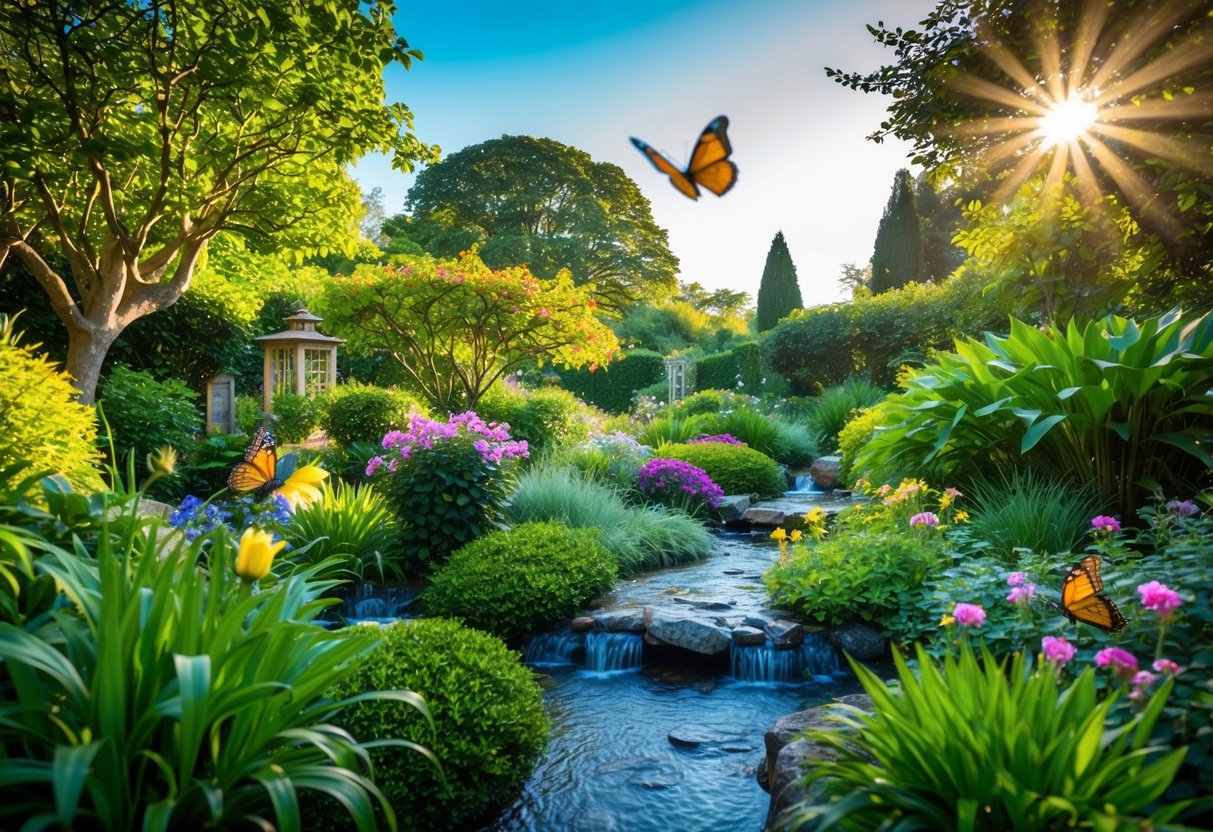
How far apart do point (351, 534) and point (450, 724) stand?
11.7 ft

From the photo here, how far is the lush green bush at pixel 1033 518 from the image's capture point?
427 centimetres

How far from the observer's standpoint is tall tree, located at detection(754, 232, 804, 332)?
2645cm

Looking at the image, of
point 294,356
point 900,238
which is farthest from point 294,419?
point 900,238

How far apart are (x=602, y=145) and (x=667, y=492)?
523 centimetres

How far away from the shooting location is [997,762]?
157cm

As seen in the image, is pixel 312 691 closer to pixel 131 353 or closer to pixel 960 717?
pixel 960 717

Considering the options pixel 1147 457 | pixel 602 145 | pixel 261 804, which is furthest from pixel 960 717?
pixel 1147 457

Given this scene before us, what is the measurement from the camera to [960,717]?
5.43 ft

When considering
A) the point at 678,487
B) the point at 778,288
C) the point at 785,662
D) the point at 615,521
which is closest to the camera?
the point at 785,662

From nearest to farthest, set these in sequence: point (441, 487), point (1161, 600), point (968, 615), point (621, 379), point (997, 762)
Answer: point (997, 762) → point (1161, 600) → point (968, 615) → point (441, 487) → point (621, 379)

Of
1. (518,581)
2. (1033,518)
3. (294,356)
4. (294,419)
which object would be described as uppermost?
(294,356)

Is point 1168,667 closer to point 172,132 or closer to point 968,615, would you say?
point 968,615

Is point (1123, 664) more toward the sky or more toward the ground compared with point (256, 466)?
more toward the ground

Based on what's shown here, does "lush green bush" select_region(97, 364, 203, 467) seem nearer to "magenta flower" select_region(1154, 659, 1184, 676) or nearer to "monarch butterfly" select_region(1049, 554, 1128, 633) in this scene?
"monarch butterfly" select_region(1049, 554, 1128, 633)
